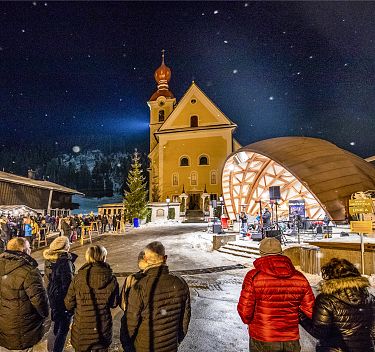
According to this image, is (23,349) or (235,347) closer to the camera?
(23,349)

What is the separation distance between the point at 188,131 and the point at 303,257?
2911 centimetres

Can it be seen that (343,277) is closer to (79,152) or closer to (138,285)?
(138,285)

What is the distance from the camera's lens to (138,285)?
8.29 ft

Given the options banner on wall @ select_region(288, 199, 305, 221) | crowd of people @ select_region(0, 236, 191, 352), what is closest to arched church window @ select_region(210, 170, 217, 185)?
banner on wall @ select_region(288, 199, 305, 221)

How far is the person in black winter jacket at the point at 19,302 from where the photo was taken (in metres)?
2.91

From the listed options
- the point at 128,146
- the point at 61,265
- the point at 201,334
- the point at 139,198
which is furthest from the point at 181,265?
the point at 128,146

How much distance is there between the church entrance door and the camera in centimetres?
3463

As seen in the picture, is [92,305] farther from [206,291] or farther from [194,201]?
[194,201]

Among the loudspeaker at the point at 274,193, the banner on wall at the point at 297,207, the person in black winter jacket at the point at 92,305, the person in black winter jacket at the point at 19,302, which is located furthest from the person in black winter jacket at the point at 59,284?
the banner on wall at the point at 297,207

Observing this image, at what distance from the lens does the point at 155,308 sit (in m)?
2.48

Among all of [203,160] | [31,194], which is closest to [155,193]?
[203,160]

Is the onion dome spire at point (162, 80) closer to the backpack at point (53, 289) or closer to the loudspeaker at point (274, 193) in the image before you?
the loudspeaker at point (274, 193)

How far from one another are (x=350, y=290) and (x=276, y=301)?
59 cm

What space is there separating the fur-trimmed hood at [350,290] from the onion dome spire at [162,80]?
4229 centimetres
